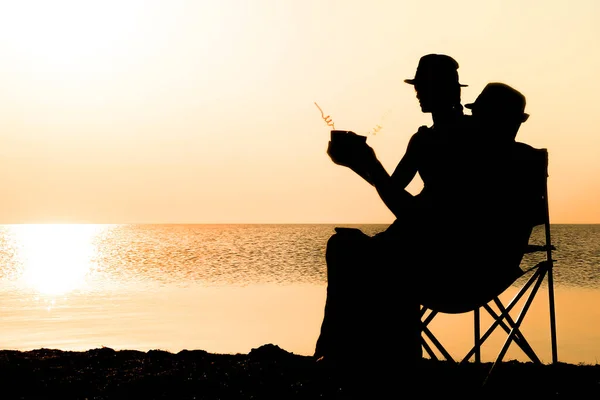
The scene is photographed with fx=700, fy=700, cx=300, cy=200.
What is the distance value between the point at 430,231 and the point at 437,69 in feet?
2.90

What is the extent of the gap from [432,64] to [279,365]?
9.96 feet

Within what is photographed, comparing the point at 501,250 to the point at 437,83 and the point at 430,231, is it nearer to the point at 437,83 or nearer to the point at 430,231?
the point at 430,231

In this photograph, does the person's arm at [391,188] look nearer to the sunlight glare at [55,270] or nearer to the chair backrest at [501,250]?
the chair backrest at [501,250]

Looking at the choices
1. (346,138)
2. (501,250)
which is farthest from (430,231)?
(346,138)

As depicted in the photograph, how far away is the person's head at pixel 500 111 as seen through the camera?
3949 mm

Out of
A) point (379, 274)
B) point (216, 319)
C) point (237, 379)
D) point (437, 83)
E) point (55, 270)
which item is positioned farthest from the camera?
point (55, 270)

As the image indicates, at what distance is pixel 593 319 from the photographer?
15.7 meters

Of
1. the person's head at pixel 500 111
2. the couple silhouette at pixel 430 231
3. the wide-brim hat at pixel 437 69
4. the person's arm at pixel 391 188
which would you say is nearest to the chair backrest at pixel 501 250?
the couple silhouette at pixel 430 231

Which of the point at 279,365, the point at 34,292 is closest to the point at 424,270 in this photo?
the point at 279,365

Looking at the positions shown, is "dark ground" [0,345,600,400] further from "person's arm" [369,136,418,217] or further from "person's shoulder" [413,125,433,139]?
"person's shoulder" [413,125,433,139]

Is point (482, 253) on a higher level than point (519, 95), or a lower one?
lower

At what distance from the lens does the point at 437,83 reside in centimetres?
386

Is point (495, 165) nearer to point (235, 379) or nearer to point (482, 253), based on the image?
point (482, 253)

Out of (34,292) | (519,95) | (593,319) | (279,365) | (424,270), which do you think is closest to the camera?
(424,270)
